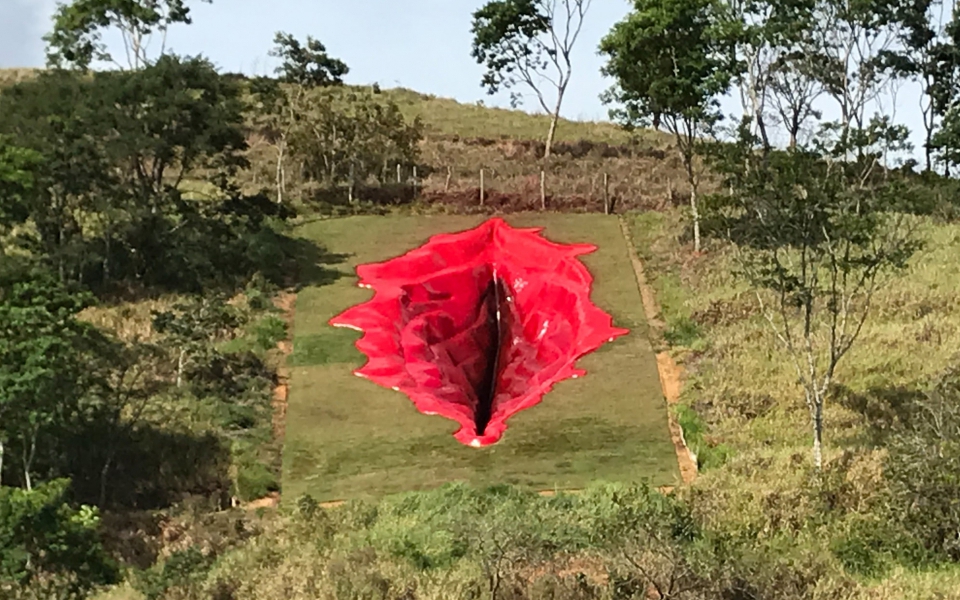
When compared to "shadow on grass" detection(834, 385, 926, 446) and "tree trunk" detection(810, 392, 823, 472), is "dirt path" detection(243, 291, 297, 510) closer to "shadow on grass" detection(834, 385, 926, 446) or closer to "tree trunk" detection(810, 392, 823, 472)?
"tree trunk" detection(810, 392, 823, 472)

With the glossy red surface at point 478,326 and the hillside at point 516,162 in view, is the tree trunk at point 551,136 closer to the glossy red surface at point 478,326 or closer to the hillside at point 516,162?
the hillside at point 516,162

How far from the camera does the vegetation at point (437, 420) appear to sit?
65.0ft

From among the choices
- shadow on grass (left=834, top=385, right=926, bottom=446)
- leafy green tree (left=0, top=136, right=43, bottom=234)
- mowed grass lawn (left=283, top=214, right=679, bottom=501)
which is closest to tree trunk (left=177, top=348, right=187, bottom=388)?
mowed grass lawn (left=283, top=214, right=679, bottom=501)

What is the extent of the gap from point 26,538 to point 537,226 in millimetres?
21647

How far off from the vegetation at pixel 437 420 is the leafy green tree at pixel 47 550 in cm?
5

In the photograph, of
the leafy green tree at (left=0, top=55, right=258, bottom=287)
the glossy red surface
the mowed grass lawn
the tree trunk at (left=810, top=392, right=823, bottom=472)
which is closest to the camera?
the tree trunk at (left=810, top=392, right=823, bottom=472)

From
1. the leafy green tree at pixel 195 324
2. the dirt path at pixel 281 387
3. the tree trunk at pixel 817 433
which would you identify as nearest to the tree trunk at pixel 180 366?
the leafy green tree at pixel 195 324

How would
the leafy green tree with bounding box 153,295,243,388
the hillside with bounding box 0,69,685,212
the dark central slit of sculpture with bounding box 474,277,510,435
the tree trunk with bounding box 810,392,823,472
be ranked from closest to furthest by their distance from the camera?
1. the tree trunk with bounding box 810,392,823,472
2. the dark central slit of sculpture with bounding box 474,277,510,435
3. the leafy green tree with bounding box 153,295,243,388
4. the hillside with bounding box 0,69,685,212

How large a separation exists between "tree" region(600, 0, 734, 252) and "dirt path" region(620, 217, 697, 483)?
7.88ft

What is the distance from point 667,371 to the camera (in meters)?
29.0

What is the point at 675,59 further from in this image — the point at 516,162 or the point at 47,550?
the point at 47,550

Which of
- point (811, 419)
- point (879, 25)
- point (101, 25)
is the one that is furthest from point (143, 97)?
point (879, 25)

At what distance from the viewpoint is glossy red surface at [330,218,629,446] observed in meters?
28.0

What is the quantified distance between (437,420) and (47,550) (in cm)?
968
